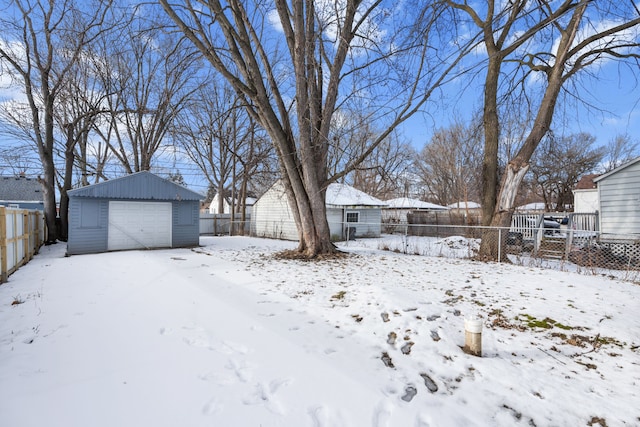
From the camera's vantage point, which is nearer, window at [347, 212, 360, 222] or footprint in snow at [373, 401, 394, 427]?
footprint in snow at [373, 401, 394, 427]

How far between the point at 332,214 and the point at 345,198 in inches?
57.1

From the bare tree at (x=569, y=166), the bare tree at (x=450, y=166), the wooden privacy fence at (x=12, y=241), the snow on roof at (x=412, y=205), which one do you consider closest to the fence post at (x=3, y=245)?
the wooden privacy fence at (x=12, y=241)

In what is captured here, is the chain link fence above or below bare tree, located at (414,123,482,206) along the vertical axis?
below

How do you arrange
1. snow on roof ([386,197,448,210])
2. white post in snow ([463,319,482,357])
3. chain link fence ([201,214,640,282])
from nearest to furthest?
1. white post in snow ([463,319,482,357])
2. chain link fence ([201,214,640,282])
3. snow on roof ([386,197,448,210])

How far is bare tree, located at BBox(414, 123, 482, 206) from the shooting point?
2384 centimetres

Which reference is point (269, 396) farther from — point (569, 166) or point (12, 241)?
point (569, 166)

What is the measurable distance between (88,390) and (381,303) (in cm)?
327

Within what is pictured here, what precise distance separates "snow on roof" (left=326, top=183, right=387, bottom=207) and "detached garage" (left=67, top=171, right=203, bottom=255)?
7925 mm

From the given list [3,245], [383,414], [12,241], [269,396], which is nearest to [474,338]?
[383,414]

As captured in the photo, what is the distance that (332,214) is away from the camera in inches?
711

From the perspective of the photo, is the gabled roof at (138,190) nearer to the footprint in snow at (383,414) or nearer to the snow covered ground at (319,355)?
the snow covered ground at (319,355)

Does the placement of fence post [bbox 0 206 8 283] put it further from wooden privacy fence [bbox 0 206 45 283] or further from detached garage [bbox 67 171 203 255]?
detached garage [bbox 67 171 203 255]

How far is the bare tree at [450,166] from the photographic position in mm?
23844

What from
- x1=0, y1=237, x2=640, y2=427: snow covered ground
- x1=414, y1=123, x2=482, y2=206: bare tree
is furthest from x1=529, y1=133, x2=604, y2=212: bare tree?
x1=0, y1=237, x2=640, y2=427: snow covered ground
